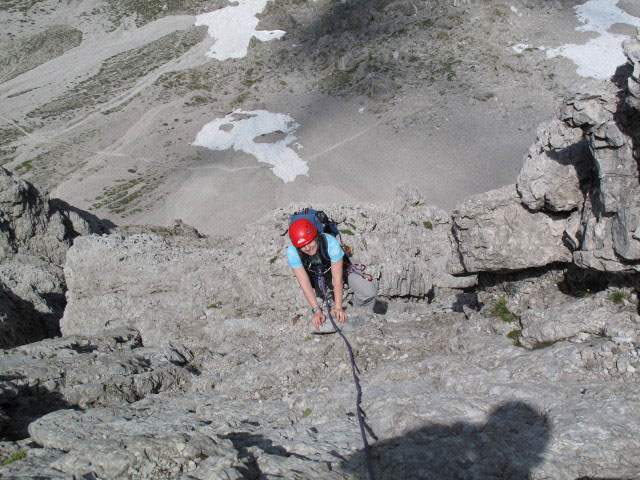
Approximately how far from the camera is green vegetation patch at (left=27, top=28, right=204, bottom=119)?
62.0m

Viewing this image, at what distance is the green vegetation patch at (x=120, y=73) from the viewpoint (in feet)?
203

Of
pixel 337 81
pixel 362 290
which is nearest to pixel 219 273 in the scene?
pixel 362 290

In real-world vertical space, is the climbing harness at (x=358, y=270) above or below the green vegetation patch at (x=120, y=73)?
above

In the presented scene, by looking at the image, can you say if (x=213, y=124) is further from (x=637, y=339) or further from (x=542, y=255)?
(x=637, y=339)

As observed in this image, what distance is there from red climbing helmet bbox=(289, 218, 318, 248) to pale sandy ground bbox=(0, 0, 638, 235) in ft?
97.7

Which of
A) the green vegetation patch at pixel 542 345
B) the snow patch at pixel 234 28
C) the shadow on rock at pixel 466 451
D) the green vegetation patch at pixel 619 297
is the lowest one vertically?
the snow patch at pixel 234 28

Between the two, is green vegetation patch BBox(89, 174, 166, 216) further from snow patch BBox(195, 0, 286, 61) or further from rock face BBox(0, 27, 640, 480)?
rock face BBox(0, 27, 640, 480)

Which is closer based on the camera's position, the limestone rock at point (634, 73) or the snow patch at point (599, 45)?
the limestone rock at point (634, 73)

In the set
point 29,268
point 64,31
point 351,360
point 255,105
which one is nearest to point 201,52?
point 255,105

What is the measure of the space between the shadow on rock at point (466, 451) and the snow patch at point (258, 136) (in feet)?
131

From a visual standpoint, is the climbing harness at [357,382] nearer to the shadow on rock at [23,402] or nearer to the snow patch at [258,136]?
the shadow on rock at [23,402]

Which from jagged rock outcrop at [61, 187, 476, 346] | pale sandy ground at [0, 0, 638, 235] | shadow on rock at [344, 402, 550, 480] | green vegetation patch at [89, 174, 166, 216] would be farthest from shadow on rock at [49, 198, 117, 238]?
shadow on rock at [344, 402, 550, 480]

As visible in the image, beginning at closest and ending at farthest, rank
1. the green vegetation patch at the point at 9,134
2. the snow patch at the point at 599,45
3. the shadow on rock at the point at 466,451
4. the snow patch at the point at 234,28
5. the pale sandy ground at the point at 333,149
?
the shadow on rock at the point at 466,451
the pale sandy ground at the point at 333,149
the snow patch at the point at 599,45
the green vegetation patch at the point at 9,134
the snow patch at the point at 234,28

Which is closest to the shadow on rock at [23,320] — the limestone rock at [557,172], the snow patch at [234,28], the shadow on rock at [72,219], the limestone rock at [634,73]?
the shadow on rock at [72,219]
